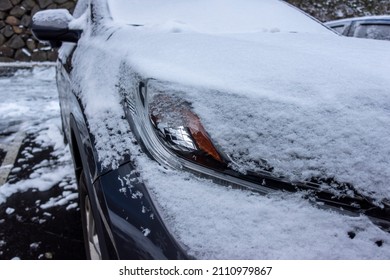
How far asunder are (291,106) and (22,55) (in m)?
7.85

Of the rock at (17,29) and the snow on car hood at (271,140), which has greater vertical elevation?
the snow on car hood at (271,140)

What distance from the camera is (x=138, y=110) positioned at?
110cm

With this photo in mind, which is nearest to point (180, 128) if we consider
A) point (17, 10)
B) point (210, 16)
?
point (210, 16)

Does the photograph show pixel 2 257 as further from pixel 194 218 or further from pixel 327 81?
pixel 327 81

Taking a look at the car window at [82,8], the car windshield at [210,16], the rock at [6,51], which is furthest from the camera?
the rock at [6,51]

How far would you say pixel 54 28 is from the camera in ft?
6.61

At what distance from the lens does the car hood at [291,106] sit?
0.90 meters

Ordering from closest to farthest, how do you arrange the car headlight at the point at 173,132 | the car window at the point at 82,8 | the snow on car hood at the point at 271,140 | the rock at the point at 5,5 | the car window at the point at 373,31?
1. the snow on car hood at the point at 271,140
2. the car headlight at the point at 173,132
3. the car window at the point at 82,8
4. the car window at the point at 373,31
5. the rock at the point at 5,5

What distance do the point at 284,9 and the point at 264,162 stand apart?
2025mm

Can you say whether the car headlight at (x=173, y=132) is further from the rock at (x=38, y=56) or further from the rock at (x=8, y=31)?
the rock at (x=8, y=31)

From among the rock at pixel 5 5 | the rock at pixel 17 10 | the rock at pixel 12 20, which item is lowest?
the rock at pixel 12 20

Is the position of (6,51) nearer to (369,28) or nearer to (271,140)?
(369,28)

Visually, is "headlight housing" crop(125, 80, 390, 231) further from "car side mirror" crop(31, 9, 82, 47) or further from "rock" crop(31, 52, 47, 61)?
"rock" crop(31, 52, 47, 61)

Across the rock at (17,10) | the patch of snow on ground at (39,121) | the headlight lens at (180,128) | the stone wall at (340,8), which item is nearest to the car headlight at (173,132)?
the headlight lens at (180,128)
